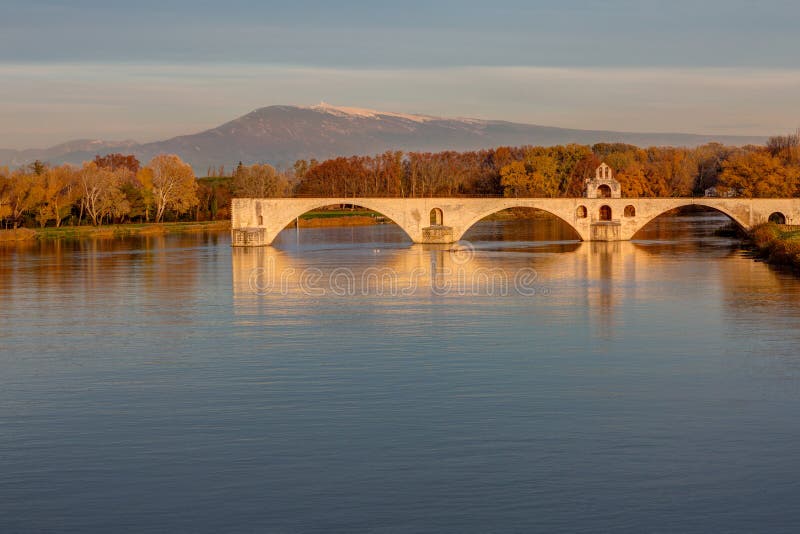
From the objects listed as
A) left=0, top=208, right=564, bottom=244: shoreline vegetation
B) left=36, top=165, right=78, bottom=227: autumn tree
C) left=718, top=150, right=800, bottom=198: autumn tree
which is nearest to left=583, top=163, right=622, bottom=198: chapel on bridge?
left=718, top=150, right=800, bottom=198: autumn tree

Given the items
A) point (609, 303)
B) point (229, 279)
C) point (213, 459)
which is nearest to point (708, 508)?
point (213, 459)

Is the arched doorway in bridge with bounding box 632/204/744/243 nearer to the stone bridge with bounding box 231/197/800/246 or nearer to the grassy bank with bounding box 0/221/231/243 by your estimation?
the stone bridge with bounding box 231/197/800/246

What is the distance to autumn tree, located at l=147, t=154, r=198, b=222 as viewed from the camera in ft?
275

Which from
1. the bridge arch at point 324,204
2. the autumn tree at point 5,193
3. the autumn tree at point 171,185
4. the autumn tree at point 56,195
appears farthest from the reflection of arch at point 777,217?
the autumn tree at point 5,193

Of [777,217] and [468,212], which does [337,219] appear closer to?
[468,212]

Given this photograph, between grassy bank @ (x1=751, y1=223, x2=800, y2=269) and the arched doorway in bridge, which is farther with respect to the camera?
the arched doorway in bridge

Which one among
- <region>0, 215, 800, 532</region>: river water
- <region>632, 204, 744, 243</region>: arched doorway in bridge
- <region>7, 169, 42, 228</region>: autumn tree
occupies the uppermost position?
<region>7, 169, 42, 228</region>: autumn tree

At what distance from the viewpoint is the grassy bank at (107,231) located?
67812 millimetres

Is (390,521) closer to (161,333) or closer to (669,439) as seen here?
(669,439)

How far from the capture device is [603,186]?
255 feet

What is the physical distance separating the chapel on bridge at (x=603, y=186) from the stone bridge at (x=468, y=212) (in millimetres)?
6503

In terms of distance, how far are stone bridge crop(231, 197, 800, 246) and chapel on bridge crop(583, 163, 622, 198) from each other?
6.50 metres

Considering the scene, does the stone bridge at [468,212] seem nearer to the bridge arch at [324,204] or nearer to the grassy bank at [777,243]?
the bridge arch at [324,204]

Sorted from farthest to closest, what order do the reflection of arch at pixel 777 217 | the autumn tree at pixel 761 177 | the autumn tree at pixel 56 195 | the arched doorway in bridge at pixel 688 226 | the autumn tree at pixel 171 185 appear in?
the autumn tree at pixel 171 185 → the autumn tree at pixel 56 195 → the autumn tree at pixel 761 177 → the arched doorway in bridge at pixel 688 226 → the reflection of arch at pixel 777 217
